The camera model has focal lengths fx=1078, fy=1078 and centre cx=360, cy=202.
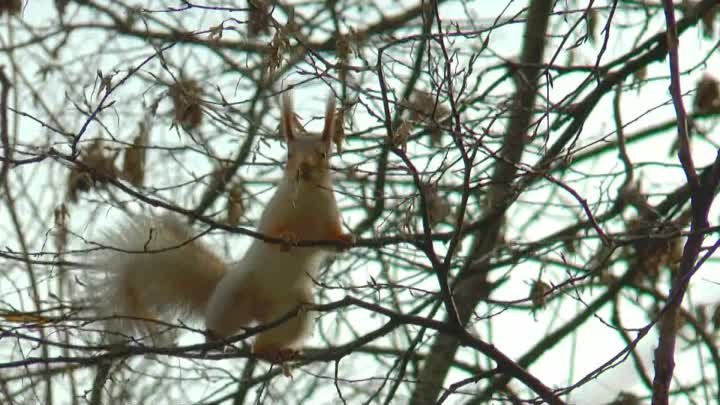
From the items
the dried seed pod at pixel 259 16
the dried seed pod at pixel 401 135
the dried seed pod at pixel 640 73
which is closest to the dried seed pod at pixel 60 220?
the dried seed pod at pixel 259 16

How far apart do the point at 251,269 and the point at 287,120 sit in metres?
0.61

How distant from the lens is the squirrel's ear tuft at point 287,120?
394 centimetres

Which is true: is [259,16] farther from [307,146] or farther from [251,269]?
[251,269]

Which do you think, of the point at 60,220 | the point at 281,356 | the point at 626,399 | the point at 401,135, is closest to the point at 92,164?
the point at 60,220

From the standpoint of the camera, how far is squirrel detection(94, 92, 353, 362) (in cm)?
424

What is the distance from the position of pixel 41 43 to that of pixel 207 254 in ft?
7.49

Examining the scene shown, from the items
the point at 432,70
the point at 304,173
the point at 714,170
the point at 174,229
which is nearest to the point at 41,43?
the point at 174,229

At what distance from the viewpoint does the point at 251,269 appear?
14.0ft

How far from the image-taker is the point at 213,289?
14.7ft

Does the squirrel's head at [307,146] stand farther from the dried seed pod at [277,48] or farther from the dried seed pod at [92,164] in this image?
the dried seed pod at [277,48]

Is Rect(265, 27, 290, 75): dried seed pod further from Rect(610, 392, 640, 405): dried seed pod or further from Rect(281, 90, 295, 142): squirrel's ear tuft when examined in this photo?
Rect(610, 392, 640, 405): dried seed pod

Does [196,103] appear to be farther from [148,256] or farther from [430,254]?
[148,256]

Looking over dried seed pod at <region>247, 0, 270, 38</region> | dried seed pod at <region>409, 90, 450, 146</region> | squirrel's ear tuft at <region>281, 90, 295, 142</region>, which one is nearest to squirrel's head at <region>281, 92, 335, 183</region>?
squirrel's ear tuft at <region>281, 90, 295, 142</region>

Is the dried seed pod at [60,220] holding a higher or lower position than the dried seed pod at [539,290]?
higher
